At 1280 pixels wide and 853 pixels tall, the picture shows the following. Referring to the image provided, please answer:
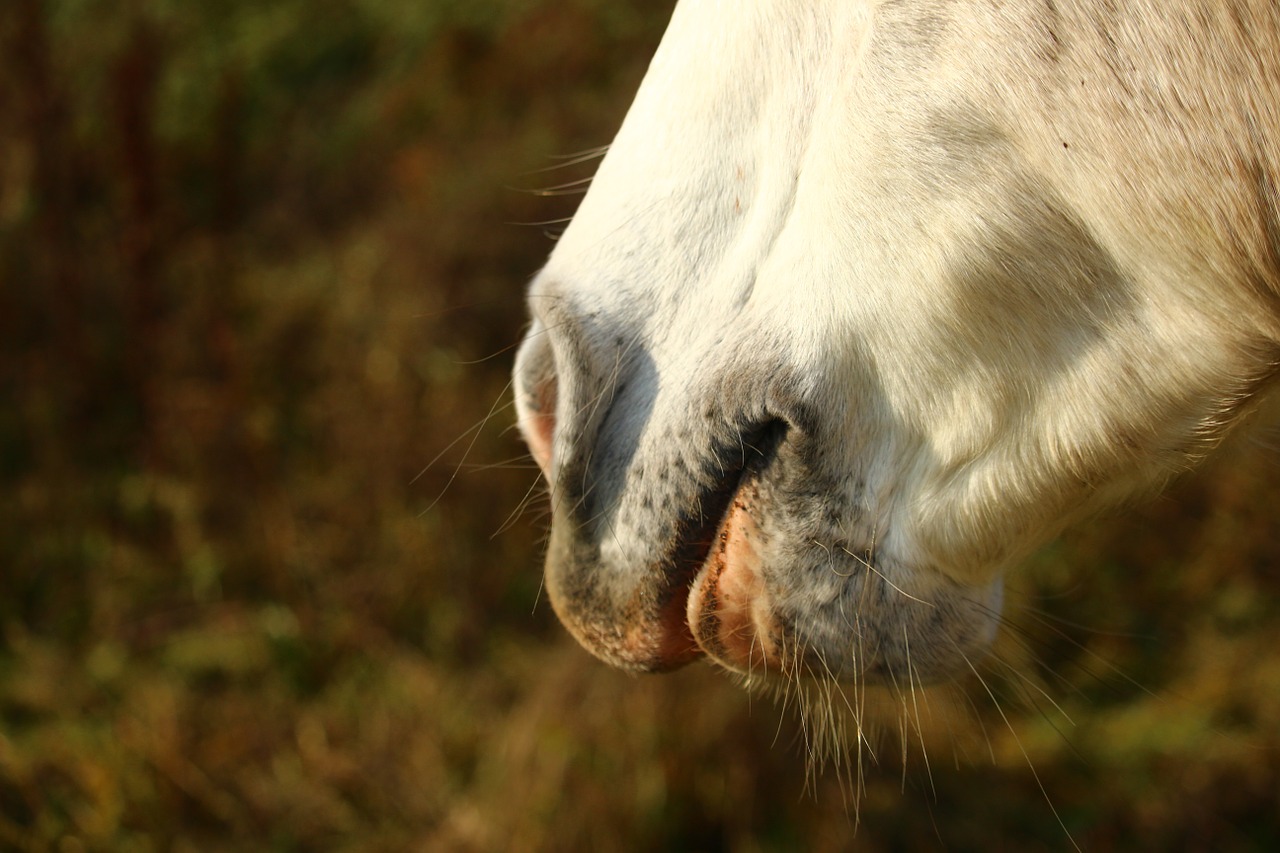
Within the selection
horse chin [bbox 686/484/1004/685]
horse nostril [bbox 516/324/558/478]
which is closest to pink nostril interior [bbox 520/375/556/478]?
horse nostril [bbox 516/324/558/478]

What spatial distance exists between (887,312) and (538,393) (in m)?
0.44

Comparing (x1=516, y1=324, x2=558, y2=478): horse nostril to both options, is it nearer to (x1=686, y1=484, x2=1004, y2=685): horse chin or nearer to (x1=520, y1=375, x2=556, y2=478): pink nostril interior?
(x1=520, y1=375, x2=556, y2=478): pink nostril interior

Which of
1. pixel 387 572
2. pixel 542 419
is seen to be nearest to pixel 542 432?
pixel 542 419

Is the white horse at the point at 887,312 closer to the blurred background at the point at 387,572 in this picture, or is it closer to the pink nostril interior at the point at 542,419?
the pink nostril interior at the point at 542,419

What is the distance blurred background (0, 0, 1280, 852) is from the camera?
2498 millimetres

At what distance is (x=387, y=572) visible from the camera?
3312 mm

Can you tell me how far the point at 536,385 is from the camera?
4.28 ft

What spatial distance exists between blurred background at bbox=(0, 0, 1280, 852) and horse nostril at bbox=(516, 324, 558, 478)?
0.92ft

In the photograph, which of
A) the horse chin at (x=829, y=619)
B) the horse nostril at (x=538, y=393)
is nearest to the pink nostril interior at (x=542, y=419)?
the horse nostril at (x=538, y=393)

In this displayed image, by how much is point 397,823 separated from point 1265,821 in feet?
6.77

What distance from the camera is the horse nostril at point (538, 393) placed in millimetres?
1300

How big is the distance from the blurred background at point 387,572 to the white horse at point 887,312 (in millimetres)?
347

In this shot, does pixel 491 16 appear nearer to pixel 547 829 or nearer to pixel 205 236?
pixel 205 236

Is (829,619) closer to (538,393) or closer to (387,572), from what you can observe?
(538,393)
